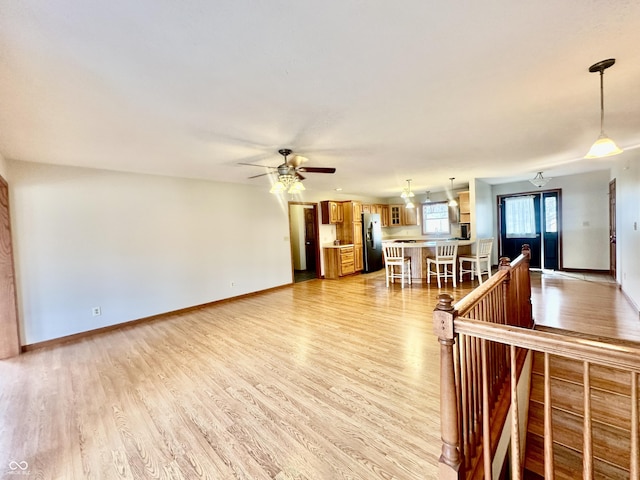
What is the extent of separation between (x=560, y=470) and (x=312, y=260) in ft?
24.3

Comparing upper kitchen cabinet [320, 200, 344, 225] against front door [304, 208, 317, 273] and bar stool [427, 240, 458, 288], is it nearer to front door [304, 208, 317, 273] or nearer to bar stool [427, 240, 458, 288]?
front door [304, 208, 317, 273]

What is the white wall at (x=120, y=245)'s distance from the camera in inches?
140

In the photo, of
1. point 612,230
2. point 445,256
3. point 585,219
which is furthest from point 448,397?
point 585,219

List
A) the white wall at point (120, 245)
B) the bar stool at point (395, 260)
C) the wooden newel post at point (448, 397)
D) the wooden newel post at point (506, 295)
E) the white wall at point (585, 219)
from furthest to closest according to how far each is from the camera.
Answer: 1. the white wall at point (585, 219)
2. the bar stool at point (395, 260)
3. the white wall at point (120, 245)
4. the wooden newel post at point (506, 295)
5. the wooden newel post at point (448, 397)

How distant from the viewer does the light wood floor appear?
167cm

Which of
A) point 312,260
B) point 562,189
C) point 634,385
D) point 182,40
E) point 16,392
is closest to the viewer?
point 634,385

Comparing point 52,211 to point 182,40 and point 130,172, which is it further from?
point 182,40

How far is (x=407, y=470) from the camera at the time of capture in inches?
61.3

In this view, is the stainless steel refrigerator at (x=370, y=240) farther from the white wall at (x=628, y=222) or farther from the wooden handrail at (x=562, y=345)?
the wooden handrail at (x=562, y=345)

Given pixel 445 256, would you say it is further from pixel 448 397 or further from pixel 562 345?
pixel 562 345

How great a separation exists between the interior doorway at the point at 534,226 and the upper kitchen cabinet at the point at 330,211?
4.45 meters

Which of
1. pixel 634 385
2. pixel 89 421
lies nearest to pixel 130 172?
pixel 89 421

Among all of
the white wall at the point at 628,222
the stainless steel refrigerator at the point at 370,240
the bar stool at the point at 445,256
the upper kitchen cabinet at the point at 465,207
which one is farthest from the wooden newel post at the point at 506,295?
the stainless steel refrigerator at the point at 370,240

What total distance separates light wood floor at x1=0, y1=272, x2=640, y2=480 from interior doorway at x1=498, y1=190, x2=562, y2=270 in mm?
3660
